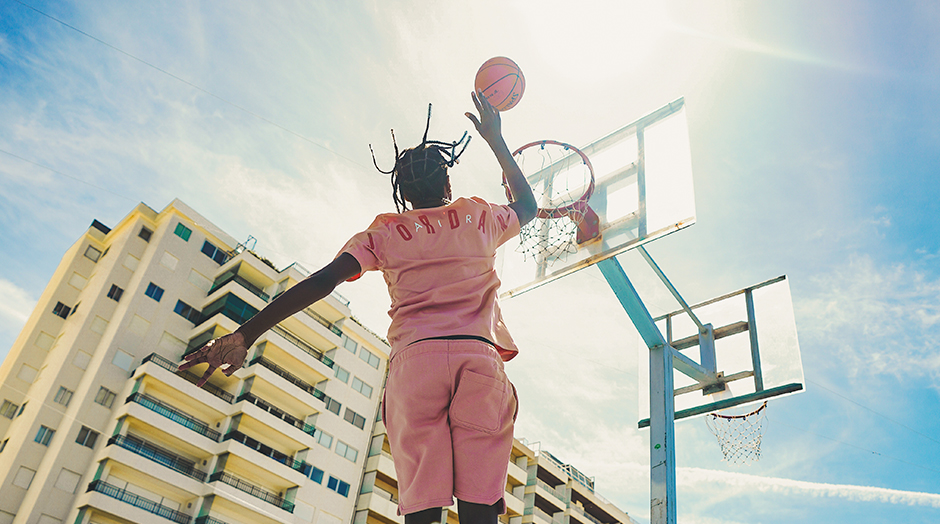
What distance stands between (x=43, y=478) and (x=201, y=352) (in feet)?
88.4

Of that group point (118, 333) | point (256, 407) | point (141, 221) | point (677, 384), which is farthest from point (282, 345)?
point (677, 384)

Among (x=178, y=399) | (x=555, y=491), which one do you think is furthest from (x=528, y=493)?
(x=178, y=399)

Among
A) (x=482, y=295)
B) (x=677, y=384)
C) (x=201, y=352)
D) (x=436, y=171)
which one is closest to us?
(x=201, y=352)

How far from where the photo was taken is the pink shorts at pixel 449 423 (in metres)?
1.77

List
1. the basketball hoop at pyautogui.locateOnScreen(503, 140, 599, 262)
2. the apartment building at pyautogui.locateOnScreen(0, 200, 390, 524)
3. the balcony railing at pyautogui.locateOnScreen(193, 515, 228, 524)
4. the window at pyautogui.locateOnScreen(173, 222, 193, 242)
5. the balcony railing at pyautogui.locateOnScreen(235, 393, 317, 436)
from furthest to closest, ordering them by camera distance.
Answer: the window at pyautogui.locateOnScreen(173, 222, 193, 242), the balcony railing at pyautogui.locateOnScreen(235, 393, 317, 436), the balcony railing at pyautogui.locateOnScreen(193, 515, 228, 524), the apartment building at pyautogui.locateOnScreen(0, 200, 390, 524), the basketball hoop at pyautogui.locateOnScreen(503, 140, 599, 262)

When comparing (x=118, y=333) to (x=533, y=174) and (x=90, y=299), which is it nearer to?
(x=90, y=299)

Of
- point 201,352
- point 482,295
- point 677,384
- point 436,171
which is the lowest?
point 201,352

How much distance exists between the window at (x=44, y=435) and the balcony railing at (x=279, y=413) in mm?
7024

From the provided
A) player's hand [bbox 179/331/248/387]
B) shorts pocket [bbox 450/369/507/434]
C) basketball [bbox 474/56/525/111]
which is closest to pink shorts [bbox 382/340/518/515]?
shorts pocket [bbox 450/369/507/434]

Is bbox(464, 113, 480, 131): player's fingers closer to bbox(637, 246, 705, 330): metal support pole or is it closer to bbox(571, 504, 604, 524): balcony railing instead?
bbox(637, 246, 705, 330): metal support pole

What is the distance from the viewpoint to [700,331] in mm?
8867

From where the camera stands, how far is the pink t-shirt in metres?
2.02

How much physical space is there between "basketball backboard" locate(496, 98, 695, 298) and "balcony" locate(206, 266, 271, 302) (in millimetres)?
26705

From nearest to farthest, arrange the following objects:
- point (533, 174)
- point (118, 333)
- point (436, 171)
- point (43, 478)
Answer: point (436, 171) → point (533, 174) → point (43, 478) → point (118, 333)
